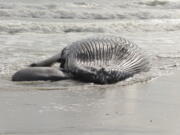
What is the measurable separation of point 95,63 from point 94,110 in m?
2.03

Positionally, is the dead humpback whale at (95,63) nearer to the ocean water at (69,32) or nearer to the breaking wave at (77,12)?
the ocean water at (69,32)

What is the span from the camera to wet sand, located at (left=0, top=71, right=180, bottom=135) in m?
Answer: 5.23

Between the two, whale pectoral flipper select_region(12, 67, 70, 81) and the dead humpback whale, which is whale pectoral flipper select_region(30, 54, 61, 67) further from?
whale pectoral flipper select_region(12, 67, 70, 81)

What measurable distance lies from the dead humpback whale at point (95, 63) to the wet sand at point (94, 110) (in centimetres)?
24

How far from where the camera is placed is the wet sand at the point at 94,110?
5230mm

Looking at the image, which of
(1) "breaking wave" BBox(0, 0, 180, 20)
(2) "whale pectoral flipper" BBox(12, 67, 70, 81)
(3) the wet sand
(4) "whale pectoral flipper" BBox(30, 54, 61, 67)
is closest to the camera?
(3) the wet sand

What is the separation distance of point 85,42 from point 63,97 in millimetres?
1982

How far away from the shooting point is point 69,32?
46.7ft

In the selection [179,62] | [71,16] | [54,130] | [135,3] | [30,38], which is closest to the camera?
[54,130]

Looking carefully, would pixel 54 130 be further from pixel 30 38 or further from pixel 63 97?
pixel 30 38

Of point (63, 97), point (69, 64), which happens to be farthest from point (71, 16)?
point (63, 97)

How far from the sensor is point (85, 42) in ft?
28.1

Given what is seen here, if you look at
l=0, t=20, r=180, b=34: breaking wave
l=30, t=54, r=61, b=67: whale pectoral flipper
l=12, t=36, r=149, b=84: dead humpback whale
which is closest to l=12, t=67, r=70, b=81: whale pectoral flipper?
l=12, t=36, r=149, b=84: dead humpback whale

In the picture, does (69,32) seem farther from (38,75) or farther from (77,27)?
(38,75)
